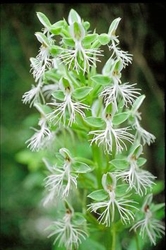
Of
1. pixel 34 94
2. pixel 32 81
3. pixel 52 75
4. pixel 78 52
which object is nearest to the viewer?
pixel 78 52

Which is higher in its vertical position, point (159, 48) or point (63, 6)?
point (63, 6)

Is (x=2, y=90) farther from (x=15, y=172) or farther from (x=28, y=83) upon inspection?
(x=15, y=172)

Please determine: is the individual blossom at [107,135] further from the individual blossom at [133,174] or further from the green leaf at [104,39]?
the green leaf at [104,39]

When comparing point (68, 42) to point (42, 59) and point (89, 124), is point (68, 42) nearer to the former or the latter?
point (42, 59)

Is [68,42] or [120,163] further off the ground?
[68,42]

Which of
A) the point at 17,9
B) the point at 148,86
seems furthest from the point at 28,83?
the point at 148,86

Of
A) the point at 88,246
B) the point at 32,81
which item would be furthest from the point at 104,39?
the point at 32,81

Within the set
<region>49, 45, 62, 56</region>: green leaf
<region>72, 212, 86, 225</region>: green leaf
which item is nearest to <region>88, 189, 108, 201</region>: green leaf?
<region>72, 212, 86, 225</region>: green leaf
